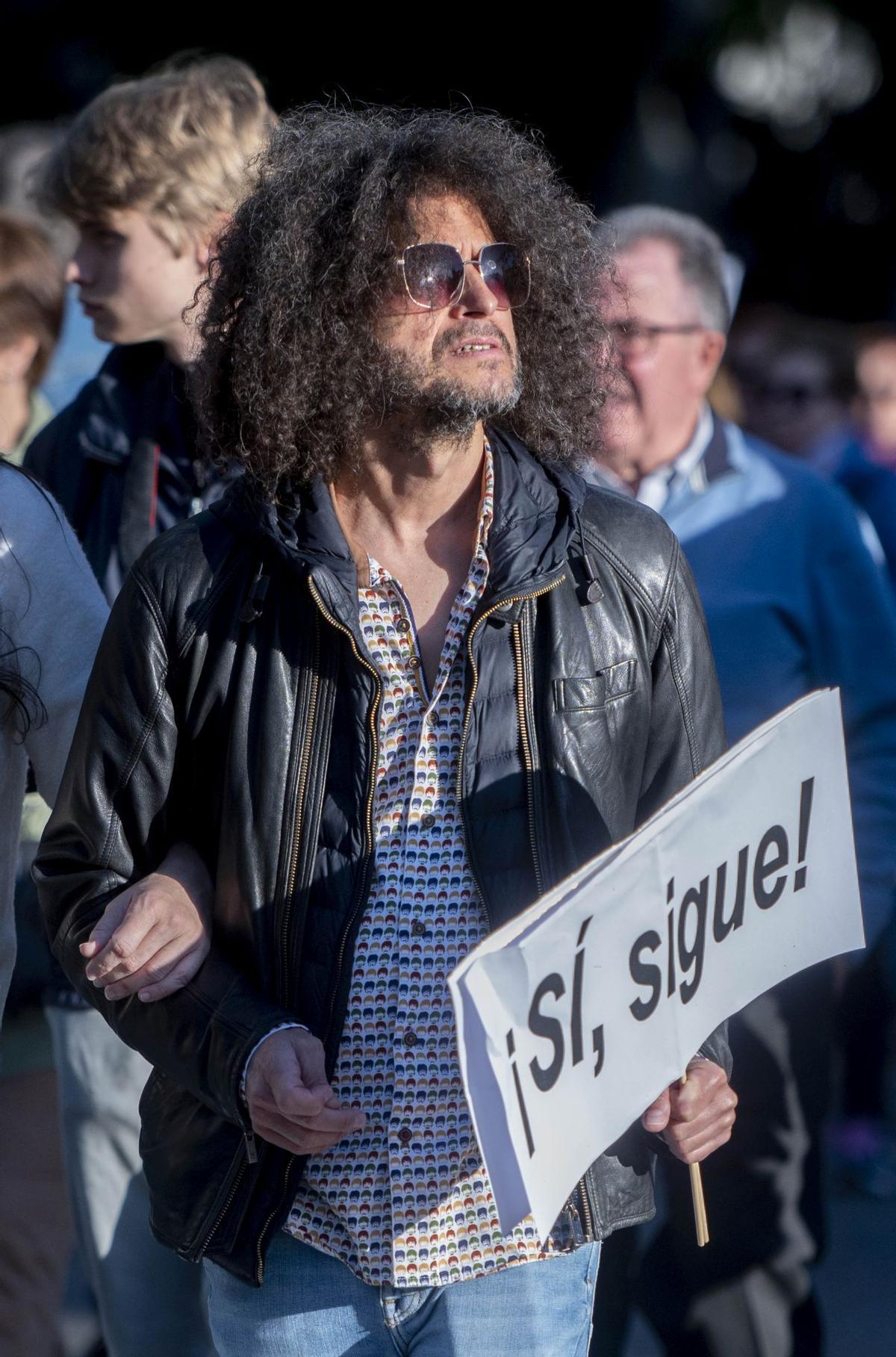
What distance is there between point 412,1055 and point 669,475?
1.89m

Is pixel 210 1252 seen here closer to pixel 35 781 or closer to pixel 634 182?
pixel 35 781

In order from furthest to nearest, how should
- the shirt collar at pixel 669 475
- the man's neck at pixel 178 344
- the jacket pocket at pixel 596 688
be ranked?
the shirt collar at pixel 669 475, the man's neck at pixel 178 344, the jacket pocket at pixel 596 688

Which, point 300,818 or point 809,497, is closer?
point 300,818

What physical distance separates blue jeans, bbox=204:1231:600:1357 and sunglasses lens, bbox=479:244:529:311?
1.27 meters

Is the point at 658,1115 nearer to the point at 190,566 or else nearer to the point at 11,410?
the point at 190,566

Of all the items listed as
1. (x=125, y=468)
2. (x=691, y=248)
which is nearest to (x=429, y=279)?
(x=125, y=468)

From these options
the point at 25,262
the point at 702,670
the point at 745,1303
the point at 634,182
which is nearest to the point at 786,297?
the point at 634,182

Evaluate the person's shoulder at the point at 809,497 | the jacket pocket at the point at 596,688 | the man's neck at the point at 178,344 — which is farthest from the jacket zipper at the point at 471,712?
the person's shoulder at the point at 809,497

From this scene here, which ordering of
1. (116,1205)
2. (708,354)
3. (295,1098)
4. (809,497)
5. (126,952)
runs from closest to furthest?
(295,1098)
(126,952)
(116,1205)
(809,497)
(708,354)

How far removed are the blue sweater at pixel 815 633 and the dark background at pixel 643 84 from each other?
4570mm

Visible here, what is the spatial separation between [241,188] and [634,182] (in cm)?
560

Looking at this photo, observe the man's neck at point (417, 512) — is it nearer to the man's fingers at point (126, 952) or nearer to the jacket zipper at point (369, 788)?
the jacket zipper at point (369, 788)

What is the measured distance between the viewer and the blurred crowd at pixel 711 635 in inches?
129

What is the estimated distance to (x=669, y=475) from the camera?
3.76 m
